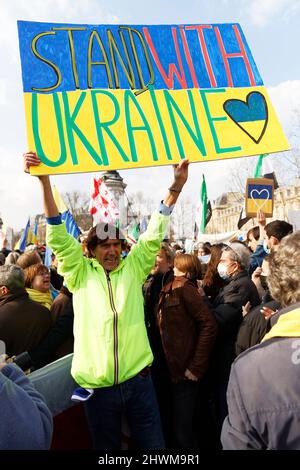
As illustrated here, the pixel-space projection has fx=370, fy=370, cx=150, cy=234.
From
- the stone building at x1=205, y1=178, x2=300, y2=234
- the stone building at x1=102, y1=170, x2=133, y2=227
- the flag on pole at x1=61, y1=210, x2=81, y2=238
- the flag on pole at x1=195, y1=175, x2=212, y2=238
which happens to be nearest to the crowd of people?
the stone building at x1=205, y1=178, x2=300, y2=234

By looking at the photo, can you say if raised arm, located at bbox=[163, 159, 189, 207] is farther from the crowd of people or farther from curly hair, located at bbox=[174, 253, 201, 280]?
curly hair, located at bbox=[174, 253, 201, 280]

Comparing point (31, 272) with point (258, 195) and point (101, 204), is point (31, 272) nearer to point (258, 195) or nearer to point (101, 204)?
point (258, 195)

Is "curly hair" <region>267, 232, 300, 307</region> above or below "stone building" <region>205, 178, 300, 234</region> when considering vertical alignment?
below

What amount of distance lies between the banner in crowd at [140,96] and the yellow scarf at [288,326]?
1.74 meters

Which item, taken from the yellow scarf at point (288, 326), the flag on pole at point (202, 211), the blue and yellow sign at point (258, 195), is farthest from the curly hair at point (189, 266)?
the flag on pole at point (202, 211)

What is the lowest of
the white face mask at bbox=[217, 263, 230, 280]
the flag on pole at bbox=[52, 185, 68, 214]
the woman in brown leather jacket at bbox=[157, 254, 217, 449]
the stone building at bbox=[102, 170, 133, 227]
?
the woman in brown leather jacket at bbox=[157, 254, 217, 449]

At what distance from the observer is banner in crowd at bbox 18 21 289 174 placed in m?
2.75

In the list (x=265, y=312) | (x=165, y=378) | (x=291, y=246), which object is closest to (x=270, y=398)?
(x=291, y=246)

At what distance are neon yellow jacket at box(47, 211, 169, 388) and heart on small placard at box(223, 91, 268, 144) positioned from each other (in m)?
0.99

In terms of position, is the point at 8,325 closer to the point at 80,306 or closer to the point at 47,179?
the point at 80,306

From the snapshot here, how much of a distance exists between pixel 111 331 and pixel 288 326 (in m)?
1.34

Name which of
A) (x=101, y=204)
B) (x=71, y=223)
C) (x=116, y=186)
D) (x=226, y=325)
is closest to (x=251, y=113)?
(x=226, y=325)

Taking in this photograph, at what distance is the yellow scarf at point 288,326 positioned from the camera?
1257 mm

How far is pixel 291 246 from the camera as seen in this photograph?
150cm
